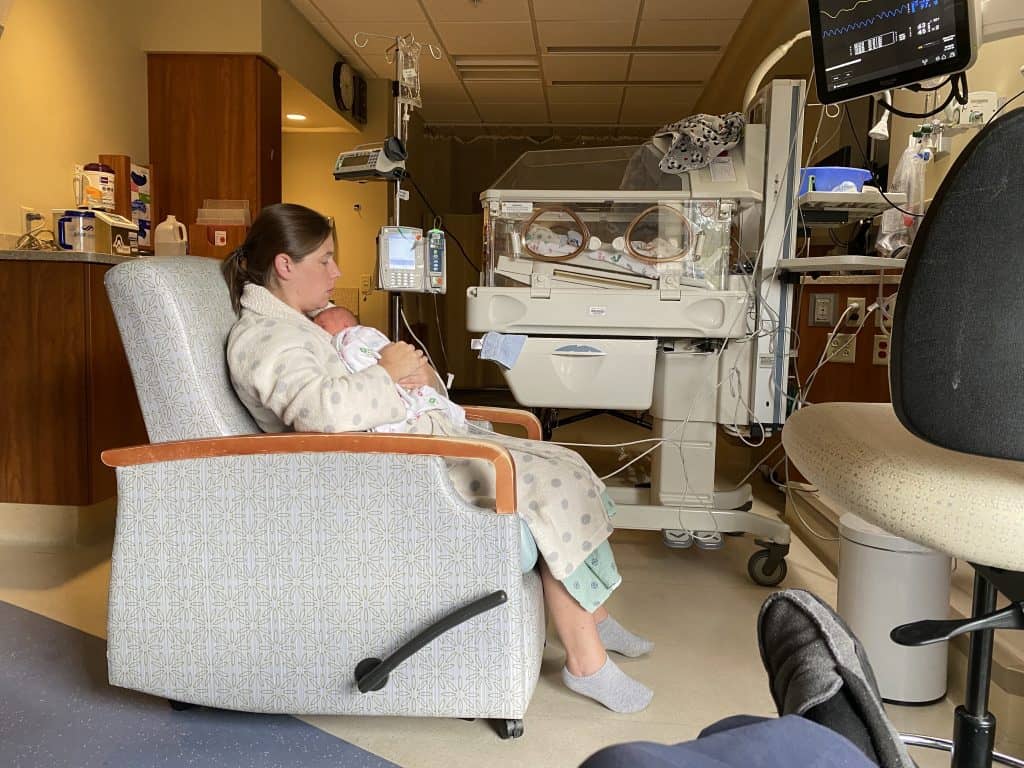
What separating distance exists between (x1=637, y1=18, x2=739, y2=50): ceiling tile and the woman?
361 cm

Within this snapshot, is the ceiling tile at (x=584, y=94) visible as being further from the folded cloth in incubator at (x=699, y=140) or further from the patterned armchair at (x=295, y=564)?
the patterned armchair at (x=295, y=564)

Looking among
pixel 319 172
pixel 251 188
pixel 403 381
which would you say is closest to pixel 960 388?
pixel 403 381

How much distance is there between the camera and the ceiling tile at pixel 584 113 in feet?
21.4

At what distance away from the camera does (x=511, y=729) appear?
146 cm

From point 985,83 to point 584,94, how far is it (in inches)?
164

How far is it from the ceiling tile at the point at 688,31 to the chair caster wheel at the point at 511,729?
4160 mm

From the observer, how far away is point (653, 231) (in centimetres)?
232

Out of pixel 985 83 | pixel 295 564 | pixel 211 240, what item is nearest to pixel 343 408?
pixel 295 564

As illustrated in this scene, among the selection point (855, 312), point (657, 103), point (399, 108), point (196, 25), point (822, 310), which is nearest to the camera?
point (399, 108)

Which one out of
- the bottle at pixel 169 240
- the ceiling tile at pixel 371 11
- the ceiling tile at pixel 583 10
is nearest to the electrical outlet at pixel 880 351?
the ceiling tile at pixel 583 10

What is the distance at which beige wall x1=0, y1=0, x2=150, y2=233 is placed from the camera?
10.2ft

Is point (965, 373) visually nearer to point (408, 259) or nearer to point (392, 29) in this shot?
point (408, 259)

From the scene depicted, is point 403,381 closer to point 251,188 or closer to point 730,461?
point 730,461

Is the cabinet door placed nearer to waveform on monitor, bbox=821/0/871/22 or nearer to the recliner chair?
waveform on monitor, bbox=821/0/871/22
